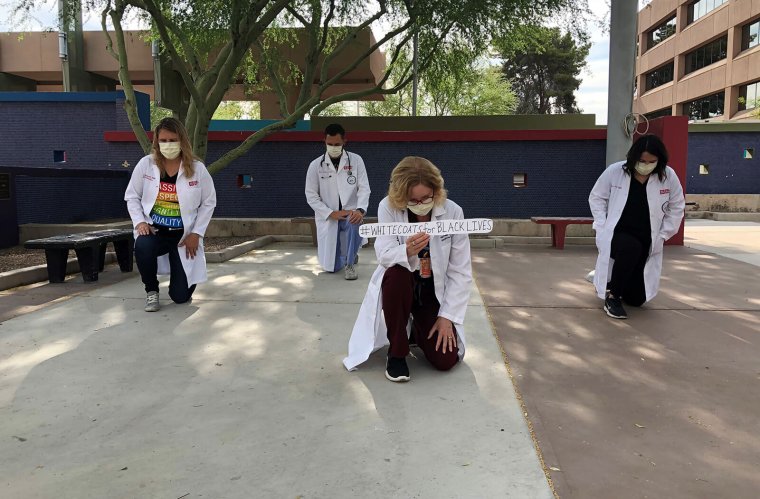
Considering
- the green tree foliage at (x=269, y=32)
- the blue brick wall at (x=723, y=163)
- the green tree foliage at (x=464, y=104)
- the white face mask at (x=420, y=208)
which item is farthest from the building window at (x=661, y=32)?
the white face mask at (x=420, y=208)

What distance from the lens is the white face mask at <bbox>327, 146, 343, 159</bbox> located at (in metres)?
7.36

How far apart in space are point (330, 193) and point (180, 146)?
8.28ft

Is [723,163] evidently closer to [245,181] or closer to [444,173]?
[444,173]

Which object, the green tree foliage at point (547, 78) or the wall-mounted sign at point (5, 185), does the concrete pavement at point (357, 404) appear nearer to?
the wall-mounted sign at point (5, 185)

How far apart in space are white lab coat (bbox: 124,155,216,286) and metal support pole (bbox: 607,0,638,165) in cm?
689

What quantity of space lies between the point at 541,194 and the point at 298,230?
16.2ft

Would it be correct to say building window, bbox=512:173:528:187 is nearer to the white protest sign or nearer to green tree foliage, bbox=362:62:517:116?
the white protest sign

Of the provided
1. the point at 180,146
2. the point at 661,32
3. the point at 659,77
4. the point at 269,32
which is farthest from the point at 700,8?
the point at 180,146

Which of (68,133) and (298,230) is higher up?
(68,133)

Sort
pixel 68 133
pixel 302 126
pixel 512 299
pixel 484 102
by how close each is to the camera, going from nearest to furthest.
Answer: pixel 512 299
pixel 68 133
pixel 302 126
pixel 484 102

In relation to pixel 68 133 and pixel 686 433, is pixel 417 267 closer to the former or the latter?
pixel 686 433

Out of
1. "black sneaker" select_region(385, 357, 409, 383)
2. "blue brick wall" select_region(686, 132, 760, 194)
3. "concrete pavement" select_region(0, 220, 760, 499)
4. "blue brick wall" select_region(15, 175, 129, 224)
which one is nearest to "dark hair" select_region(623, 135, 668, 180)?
"concrete pavement" select_region(0, 220, 760, 499)

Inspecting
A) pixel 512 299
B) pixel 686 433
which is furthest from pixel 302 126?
pixel 686 433

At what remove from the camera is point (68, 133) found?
43.8 feet
